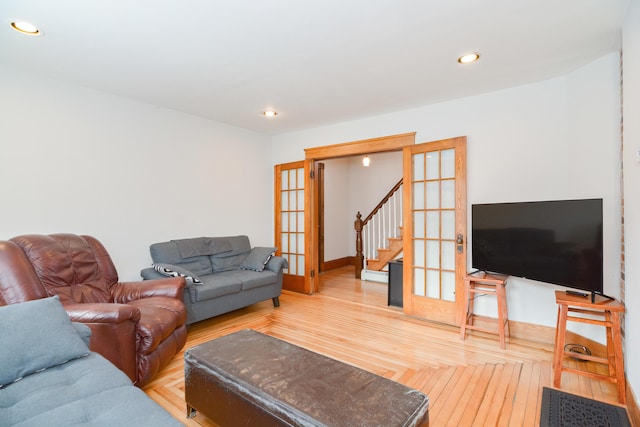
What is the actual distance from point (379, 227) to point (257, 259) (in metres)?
2.59


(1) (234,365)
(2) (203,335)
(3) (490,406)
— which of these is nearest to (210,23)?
(1) (234,365)

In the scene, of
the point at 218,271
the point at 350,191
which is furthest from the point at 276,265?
the point at 350,191

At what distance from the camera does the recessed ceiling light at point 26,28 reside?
7.02 feet

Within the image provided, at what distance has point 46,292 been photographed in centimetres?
232

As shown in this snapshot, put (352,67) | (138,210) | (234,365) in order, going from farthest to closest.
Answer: (138,210)
(352,67)
(234,365)

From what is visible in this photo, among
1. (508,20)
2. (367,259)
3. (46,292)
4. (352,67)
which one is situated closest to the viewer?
(508,20)

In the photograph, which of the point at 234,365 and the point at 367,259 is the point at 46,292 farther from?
the point at 367,259

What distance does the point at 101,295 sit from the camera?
2.78 m

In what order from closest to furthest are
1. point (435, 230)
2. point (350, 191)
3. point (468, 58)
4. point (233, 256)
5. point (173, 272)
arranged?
point (468, 58)
point (173, 272)
point (435, 230)
point (233, 256)
point (350, 191)

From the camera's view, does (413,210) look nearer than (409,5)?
No

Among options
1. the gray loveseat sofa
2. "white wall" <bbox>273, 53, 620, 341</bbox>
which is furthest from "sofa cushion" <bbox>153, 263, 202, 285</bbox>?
"white wall" <bbox>273, 53, 620, 341</bbox>

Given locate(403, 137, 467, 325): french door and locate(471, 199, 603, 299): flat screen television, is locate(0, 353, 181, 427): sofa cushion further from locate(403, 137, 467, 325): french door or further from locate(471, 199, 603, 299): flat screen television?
locate(403, 137, 467, 325): french door

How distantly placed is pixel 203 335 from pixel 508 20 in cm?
376

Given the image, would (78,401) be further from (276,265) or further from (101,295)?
(276,265)
